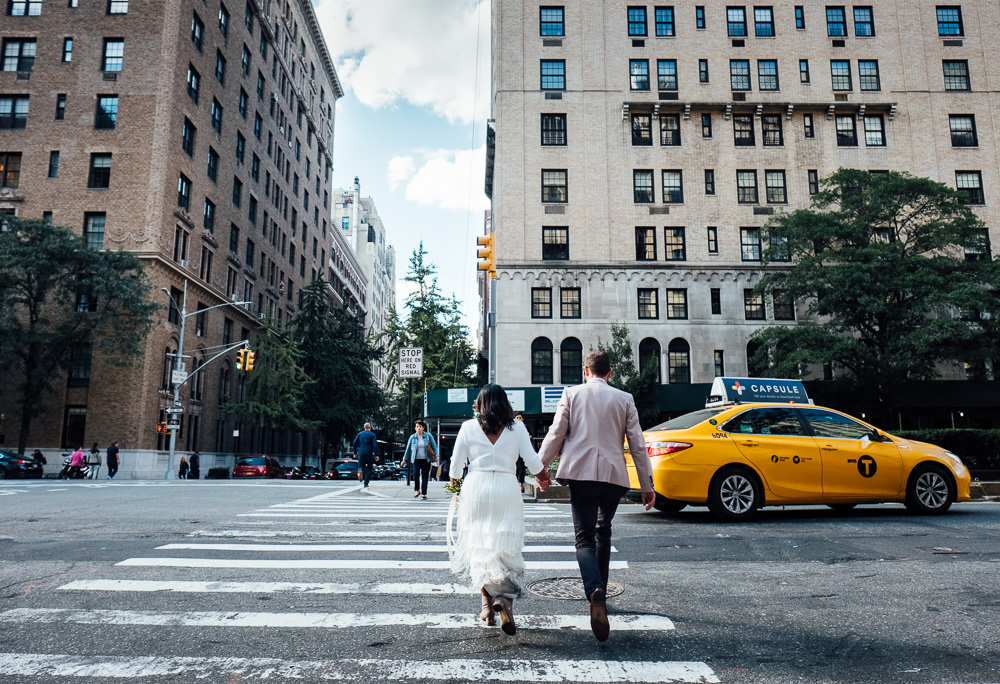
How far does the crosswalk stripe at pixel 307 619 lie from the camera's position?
15.9ft

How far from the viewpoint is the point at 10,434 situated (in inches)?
1438

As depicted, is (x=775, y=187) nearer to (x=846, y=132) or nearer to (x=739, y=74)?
(x=846, y=132)

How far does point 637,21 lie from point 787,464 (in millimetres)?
36703

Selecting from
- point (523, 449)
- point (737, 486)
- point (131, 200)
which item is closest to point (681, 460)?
point (737, 486)

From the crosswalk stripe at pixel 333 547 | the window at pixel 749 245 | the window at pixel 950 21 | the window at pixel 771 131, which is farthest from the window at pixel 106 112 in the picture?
the window at pixel 950 21

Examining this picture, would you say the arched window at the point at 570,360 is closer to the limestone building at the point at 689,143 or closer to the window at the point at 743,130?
the limestone building at the point at 689,143

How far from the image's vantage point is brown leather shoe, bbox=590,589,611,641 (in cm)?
442

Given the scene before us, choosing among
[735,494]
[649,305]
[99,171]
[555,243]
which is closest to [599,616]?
[735,494]

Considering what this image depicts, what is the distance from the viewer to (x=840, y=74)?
132 ft

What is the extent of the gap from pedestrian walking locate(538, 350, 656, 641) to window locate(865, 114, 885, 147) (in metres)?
41.4

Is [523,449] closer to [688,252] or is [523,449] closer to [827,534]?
[827,534]

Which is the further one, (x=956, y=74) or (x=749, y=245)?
(x=956, y=74)

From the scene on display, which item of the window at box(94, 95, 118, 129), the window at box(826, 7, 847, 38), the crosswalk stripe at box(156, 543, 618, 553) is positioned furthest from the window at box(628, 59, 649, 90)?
the crosswalk stripe at box(156, 543, 618, 553)

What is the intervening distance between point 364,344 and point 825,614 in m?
51.4
